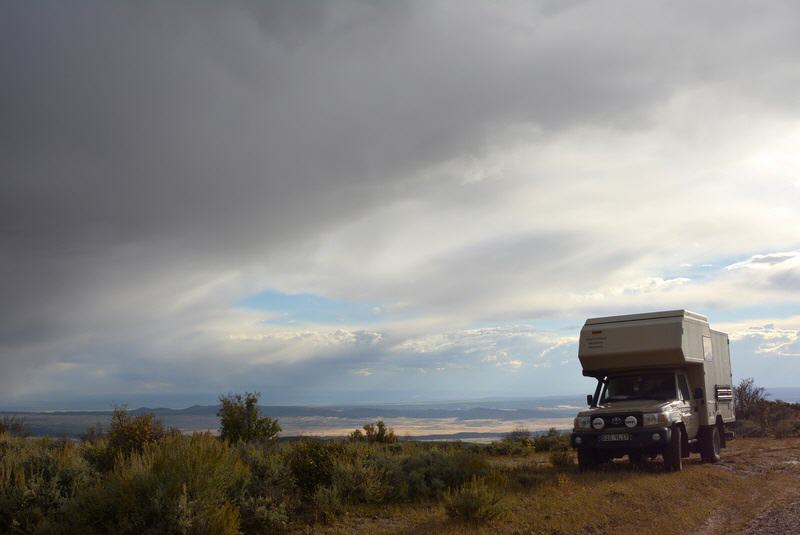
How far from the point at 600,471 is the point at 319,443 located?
686 cm

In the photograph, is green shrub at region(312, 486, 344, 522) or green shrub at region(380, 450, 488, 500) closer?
green shrub at region(312, 486, 344, 522)

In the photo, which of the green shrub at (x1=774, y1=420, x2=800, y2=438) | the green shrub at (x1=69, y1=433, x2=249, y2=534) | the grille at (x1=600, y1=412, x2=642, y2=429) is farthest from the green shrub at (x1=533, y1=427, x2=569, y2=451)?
the green shrub at (x1=69, y1=433, x2=249, y2=534)

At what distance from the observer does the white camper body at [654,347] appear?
15.6 m

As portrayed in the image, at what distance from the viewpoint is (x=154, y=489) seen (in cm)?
819

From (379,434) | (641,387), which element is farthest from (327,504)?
(379,434)

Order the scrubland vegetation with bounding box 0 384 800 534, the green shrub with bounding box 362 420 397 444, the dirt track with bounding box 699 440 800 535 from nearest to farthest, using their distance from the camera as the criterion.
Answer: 1. the scrubland vegetation with bounding box 0 384 800 534
2. the dirt track with bounding box 699 440 800 535
3. the green shrub with bounding box 362 420 397 444

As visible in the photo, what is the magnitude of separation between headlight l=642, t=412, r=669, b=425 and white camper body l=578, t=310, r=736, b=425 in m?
1.61

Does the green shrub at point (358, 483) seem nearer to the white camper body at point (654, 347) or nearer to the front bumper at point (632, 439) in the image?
the front bumper at point (632, 439)

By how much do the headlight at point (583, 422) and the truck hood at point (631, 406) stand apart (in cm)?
9

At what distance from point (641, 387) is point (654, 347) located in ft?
4.40

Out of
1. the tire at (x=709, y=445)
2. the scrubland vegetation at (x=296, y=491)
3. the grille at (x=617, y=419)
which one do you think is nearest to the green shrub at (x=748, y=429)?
the tire at (x=709, y=445)

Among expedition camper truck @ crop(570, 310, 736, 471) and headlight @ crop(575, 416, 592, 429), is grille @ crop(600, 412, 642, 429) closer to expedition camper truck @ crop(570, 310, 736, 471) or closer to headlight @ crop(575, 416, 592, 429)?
expedition camper truck @ crop(570, 310, 736, 471)

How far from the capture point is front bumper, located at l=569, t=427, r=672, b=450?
14.5 metres

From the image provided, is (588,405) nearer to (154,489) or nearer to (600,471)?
(600,471)
